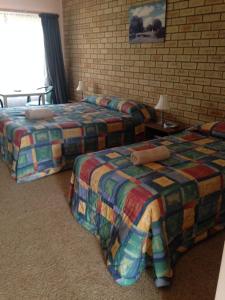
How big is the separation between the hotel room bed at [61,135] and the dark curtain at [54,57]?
163 centimetres

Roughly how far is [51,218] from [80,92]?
3.45 metres

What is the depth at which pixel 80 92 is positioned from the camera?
17.3 feet

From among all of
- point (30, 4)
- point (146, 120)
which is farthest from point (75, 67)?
point (146, 120)

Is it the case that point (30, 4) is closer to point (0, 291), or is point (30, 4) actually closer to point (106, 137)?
point (106, 137)

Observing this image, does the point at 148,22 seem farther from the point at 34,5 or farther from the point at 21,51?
the point at 21,51

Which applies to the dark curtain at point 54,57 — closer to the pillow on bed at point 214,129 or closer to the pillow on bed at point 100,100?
the pillow on bed at point 100,100

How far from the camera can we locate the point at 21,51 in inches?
198

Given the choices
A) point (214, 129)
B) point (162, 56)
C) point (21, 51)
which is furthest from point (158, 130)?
point (21, 51)

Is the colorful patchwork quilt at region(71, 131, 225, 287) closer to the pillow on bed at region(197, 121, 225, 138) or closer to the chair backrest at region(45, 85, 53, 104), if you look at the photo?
the pillow on bed at region(197, 121, 225, 138)

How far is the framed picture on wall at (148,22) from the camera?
332cm

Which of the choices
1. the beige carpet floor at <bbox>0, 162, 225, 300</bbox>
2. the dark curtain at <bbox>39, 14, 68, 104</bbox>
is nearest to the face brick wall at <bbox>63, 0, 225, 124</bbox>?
the dark curtain at <bbox>39, 14, 68, 104</bbox>

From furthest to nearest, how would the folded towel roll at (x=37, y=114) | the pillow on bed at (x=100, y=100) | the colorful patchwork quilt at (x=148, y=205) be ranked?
the pillow on bed at (x=100, y=100), the folded towel roll at (x=37, y=114), the colorful patchwork quilt at (x=148, y=205)

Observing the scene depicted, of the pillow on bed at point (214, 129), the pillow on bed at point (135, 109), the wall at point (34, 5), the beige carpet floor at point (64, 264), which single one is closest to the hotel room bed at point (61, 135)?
the pillow on bed at point (135, 109)

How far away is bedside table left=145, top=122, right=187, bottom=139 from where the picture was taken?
10.5ft
